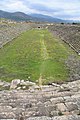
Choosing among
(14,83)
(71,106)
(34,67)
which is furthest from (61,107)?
(34,67)

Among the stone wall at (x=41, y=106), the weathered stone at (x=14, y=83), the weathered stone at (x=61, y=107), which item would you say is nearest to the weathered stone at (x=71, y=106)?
the stone wall at (x=41, y=106)

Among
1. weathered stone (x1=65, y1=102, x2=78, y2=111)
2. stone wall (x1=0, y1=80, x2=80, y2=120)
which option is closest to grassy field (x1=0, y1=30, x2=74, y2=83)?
stone wall (x1=0, y1=80, x2=80, y2=120)

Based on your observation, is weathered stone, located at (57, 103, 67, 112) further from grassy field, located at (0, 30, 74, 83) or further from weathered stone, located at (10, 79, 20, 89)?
grassy field, located at (0, 30, 74, 83)

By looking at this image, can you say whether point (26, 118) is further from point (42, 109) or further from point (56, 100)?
point (56, 100)

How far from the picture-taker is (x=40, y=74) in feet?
82.1

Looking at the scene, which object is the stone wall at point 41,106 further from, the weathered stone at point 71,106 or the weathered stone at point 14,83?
the weathered stone at point 14,83

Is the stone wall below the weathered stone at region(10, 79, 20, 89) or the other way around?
the other way around

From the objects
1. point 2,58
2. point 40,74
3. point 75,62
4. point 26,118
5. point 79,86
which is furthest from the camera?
point 2,58

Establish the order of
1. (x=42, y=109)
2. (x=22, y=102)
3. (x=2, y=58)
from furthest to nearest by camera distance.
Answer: (x=2, y=58)
(x=22, y=102)
(x=42, y=109)

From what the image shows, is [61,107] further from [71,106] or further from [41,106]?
[41,106]

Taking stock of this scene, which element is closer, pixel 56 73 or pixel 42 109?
pixel 42 109

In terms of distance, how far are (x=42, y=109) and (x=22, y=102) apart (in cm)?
164

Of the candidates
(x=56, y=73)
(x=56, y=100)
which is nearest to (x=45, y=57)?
(x=56, y=73)

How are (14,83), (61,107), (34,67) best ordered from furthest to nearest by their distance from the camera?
1. (34,67)
2. (14,83)
3. (61,107)
